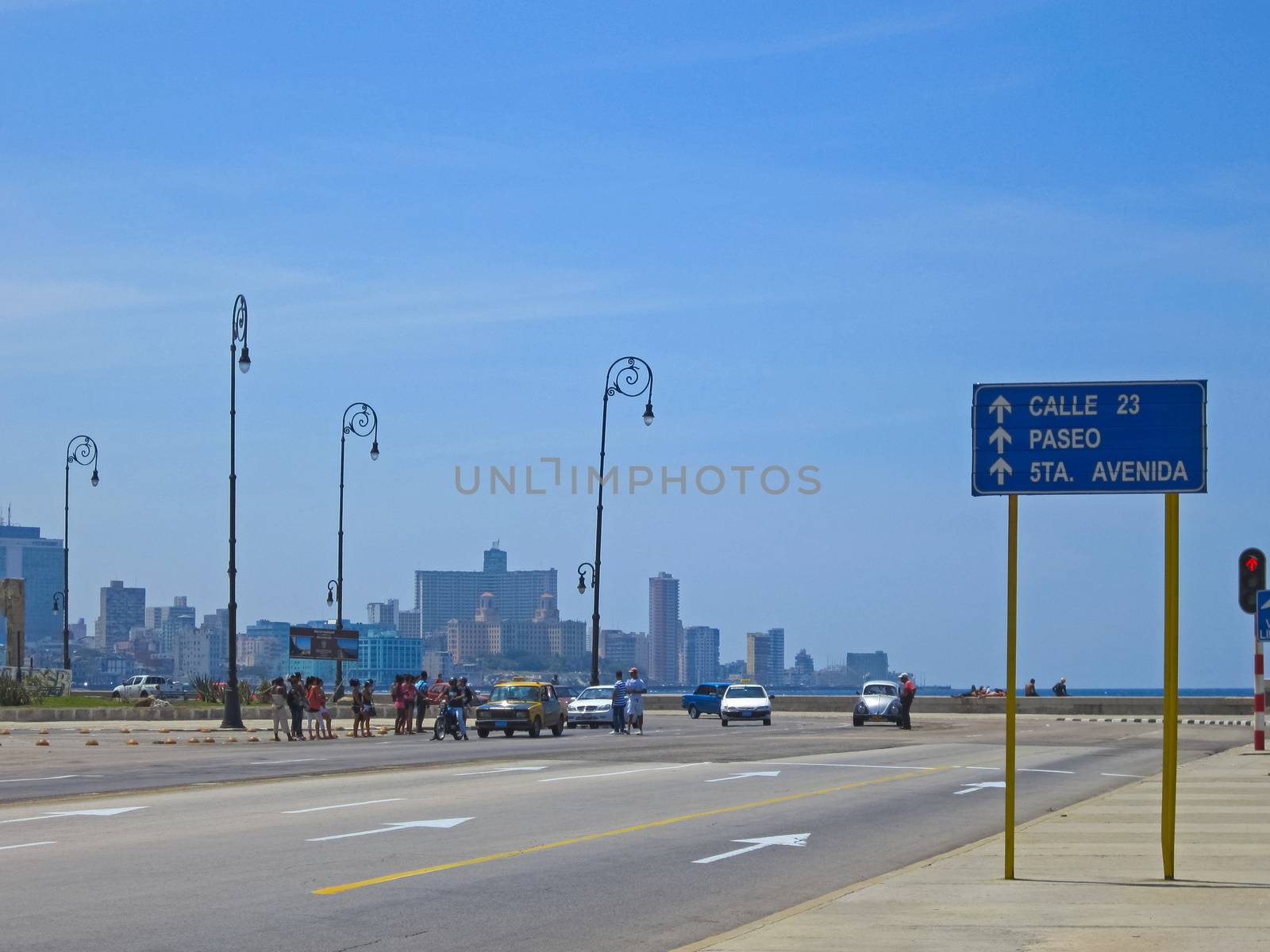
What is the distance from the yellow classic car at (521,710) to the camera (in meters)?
42.5

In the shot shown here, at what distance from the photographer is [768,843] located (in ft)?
52.5

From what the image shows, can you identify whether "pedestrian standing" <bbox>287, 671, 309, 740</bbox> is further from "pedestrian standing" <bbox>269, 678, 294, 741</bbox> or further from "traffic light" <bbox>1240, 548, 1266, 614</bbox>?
"traffic light" <bbox>1240, 548, 1266, 614</bbox>

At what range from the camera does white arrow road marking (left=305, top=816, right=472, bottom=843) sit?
1562cm

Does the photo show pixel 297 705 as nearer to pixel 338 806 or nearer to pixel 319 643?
pixel 319 643

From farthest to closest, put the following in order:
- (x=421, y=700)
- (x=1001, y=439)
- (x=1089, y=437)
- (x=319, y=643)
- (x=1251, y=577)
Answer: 1. (x=319, y=643)
2. (x=421, y=700)
3. (x=1251, y=577)
4. (x=1001, y=439)
5. (x=1089, y=437)

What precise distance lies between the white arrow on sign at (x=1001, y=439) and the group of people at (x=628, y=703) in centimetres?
3042

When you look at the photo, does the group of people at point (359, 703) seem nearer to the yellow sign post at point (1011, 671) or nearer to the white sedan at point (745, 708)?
the white sedan at point (745, 708)

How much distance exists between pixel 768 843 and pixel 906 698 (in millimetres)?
33424

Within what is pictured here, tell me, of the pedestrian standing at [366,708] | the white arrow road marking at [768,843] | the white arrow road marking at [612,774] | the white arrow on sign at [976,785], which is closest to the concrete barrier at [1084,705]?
the pedestrian standing at [366,708]

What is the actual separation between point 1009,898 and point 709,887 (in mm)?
2430

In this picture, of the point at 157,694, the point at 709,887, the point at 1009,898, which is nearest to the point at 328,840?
the point at 709,887

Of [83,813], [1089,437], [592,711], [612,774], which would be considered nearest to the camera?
[1089,437]

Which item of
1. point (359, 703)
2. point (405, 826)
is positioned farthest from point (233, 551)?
point (405, 826)

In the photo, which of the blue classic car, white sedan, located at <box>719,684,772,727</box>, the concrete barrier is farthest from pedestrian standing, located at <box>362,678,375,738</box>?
the concrete barrier
